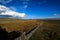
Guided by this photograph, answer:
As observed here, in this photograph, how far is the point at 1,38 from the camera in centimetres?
1134

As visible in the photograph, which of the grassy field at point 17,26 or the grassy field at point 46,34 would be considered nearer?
the grassy field at point 46,34

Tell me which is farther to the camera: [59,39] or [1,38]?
[59,39]

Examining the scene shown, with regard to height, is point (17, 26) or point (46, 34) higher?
point (46, 34)

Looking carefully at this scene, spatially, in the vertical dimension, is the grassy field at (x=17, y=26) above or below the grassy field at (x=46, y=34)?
below

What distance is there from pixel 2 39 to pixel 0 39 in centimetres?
17

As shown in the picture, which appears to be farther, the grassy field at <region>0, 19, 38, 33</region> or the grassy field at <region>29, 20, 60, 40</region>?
the grassy field at <region>0, 19, 38, 33</region>

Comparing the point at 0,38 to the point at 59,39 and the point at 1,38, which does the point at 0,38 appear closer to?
the point at 1,38

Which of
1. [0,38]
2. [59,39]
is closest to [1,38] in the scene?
[0,38]

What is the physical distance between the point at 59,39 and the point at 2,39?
576 cm

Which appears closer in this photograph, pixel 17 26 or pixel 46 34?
pixel 46 34

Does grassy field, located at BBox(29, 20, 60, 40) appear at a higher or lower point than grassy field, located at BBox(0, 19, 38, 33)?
higher

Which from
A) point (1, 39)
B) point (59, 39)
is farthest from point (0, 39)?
point (59, 39)

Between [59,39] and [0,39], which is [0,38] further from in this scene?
[59,39]

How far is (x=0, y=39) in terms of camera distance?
1098 cm
